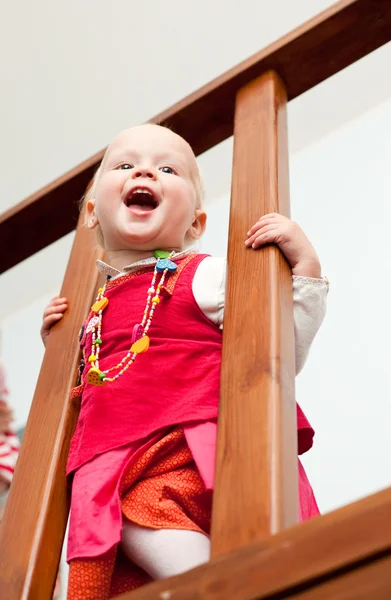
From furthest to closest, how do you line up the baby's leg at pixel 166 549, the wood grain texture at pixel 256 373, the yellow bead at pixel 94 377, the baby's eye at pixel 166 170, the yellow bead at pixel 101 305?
1. the baby's eye at pixel 166 170
2. the yellow bead at pixel 101 305
3. the yellow bead at pixel 94 377
4. the baby's leg at pixel 166 549
5. the wood grain texture at pixel 256 373

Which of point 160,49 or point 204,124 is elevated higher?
point 160,49

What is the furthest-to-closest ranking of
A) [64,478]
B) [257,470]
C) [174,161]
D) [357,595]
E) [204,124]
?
[204,124], [174,161], [64,478], [257,470], [357,595]

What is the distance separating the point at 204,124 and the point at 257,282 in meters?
0.51

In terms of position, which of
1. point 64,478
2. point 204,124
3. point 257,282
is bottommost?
point 64,478

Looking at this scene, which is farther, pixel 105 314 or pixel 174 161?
pixel 174 161

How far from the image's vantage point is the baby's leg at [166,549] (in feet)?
2.82

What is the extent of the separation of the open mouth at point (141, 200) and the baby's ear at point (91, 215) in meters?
0.10

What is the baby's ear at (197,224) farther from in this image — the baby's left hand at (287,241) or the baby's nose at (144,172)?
the baby's left hand at (287,241)

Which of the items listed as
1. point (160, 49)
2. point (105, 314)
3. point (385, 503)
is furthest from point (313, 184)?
point (385, 503)

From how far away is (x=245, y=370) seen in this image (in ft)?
2.65

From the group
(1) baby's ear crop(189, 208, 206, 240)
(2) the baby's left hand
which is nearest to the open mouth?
(1) baby's ear crop(189, 208, 206, 240)

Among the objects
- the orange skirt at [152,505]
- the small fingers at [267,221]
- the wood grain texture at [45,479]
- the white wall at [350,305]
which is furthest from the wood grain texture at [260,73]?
the white wall at [350,305]

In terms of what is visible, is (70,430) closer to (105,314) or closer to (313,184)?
(105,314)

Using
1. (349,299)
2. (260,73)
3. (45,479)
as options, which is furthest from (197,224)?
(349,299)
